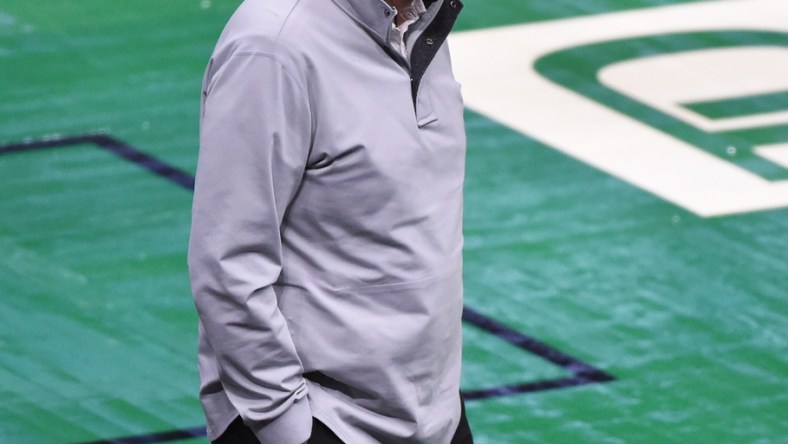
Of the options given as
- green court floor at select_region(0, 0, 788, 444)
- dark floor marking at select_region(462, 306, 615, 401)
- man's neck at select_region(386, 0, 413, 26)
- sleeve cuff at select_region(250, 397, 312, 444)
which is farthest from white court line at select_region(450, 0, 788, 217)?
sleeve cuff at select_region(250, 397, 312, 444)

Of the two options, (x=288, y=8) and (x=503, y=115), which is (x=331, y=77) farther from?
(x=503, y=115)

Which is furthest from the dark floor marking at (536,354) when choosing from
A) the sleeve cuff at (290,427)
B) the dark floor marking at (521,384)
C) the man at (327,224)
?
the sleeve cuff at (290,427)

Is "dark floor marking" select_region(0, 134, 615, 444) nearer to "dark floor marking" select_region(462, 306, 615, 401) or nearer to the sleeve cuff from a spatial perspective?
"dark floor marking" select_region(462, 306, 615, 401)

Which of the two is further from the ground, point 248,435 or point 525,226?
point 248,435

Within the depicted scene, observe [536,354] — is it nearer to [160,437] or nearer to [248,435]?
[160,437]

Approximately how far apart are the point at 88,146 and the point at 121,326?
5.05 ft

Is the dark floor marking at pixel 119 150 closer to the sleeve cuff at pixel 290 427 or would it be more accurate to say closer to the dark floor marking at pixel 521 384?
the dark floor marking at pixel 521 384

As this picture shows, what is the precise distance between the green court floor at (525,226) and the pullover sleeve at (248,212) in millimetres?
2201

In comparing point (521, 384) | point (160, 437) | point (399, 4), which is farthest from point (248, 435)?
A: point (521, 384)

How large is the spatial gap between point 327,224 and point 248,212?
14cm

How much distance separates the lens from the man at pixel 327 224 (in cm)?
236

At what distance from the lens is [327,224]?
2441 millimetres

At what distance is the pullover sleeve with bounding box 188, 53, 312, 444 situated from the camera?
2.33 m

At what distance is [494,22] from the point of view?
819 centimetres
